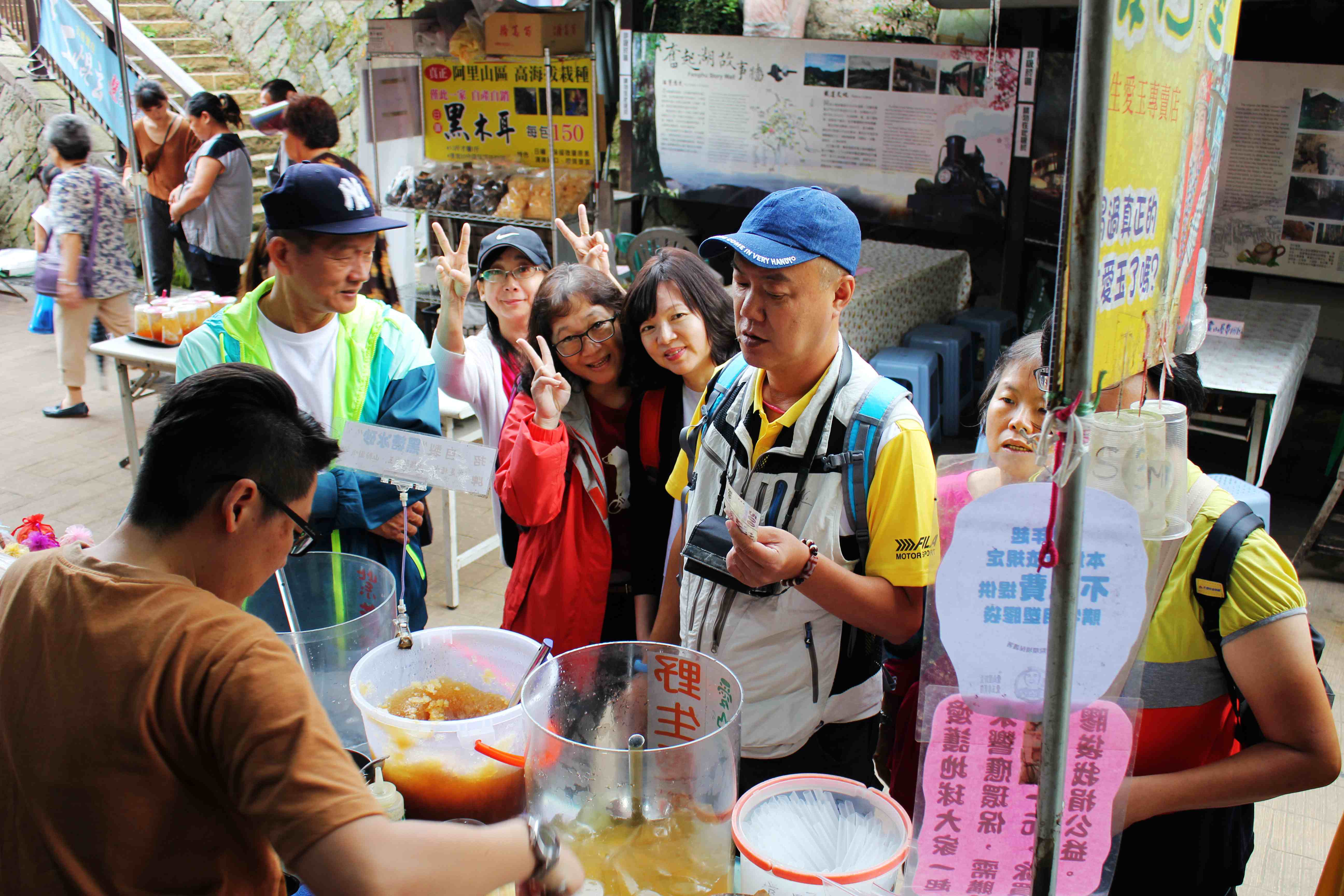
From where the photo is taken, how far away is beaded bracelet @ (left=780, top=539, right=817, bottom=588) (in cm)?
163

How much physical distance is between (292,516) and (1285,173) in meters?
5.81

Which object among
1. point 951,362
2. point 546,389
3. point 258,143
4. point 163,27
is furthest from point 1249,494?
point 163,27

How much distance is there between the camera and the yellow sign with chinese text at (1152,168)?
898 mm

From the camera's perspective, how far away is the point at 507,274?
284 cm

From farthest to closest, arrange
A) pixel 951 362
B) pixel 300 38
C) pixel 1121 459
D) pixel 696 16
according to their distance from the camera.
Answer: pixel 300 38, pixel 696 16, pixel 951 362, pixel 1121 459

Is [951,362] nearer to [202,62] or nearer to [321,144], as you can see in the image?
[321,144]

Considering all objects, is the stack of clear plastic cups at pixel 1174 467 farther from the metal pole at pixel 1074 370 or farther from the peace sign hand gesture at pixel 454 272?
the peace sign hand gesture at pixel 454 272

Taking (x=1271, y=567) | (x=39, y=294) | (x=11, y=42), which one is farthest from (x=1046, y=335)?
(x=11, y=42)

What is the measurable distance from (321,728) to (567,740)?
1.17ft

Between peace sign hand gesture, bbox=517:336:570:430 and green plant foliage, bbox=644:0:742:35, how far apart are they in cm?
475

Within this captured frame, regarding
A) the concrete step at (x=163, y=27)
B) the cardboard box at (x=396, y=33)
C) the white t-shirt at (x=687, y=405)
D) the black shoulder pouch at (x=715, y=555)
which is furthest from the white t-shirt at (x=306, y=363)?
the concrete step at (x=163, y=27)

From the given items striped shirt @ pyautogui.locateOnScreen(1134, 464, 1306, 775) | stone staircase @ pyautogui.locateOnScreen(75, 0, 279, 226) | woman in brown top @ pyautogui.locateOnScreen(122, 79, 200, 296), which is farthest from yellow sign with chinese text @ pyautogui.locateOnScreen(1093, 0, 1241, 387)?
stone staircase @ pyautogui.locateOnScreen(75, 0, 279, 226)

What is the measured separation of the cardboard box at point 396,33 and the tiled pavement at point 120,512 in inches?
110

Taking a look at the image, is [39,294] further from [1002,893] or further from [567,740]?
[1002,893]
